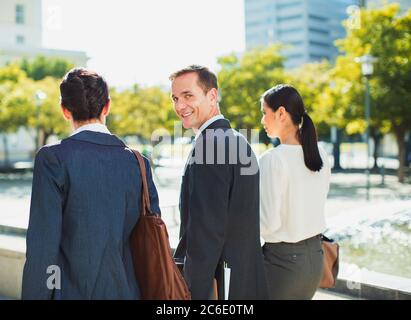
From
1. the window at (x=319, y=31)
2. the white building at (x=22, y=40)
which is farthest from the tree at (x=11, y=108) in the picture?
the window at (x=319, y=31)

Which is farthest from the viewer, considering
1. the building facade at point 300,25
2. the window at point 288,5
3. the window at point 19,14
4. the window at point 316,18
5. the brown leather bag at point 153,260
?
the window at point 288,5

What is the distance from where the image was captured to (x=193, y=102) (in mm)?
2471

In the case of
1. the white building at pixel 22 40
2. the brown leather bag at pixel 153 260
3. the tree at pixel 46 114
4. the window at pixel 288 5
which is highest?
the window at pixel 288 5

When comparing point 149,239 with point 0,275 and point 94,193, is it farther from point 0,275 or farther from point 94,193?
point 0,275

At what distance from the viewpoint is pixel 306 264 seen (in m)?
2.57


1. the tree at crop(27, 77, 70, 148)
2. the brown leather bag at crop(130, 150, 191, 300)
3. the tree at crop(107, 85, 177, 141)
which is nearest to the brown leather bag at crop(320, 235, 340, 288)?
the brown leather bag at crop(130, 150, 191, 300)

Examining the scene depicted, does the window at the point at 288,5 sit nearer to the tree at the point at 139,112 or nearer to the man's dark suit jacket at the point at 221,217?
the tree at the point at 139,112

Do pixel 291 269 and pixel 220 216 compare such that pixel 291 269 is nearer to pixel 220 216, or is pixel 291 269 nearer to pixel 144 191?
pixel 220 216

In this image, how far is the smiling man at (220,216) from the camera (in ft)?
7.13

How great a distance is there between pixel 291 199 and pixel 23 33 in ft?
187

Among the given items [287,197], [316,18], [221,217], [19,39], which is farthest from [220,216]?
[316,18]

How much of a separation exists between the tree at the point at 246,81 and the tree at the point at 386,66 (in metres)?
6.25
